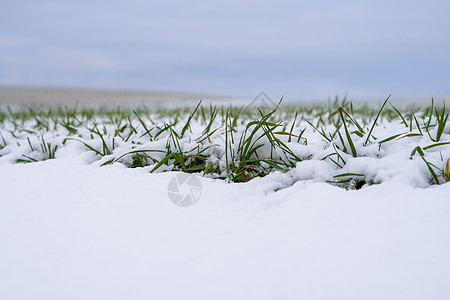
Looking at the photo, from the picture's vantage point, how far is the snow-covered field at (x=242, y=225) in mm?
819

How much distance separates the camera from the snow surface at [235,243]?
2.65 feet

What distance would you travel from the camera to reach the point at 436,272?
0.80 m

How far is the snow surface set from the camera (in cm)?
81

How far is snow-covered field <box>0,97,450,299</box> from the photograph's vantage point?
819 mm

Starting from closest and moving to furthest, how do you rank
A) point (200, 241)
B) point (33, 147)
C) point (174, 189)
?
point (200, 241) → point (174, 189) → point (33, 147)

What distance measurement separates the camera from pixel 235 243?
941mm

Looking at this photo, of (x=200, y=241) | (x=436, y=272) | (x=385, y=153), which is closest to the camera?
(x=436, y=272)

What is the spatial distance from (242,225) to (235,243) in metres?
0.09

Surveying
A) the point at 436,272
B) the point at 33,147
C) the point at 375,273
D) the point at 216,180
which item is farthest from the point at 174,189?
the point at 33,147

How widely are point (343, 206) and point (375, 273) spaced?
26 cm

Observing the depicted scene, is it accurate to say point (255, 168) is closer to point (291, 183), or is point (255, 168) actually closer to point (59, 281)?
A: point (291, 183)

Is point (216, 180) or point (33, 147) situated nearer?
point (216, 180)

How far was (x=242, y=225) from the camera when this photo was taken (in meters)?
1.02

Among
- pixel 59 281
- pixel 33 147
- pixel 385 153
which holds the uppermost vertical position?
pixel 385 153
